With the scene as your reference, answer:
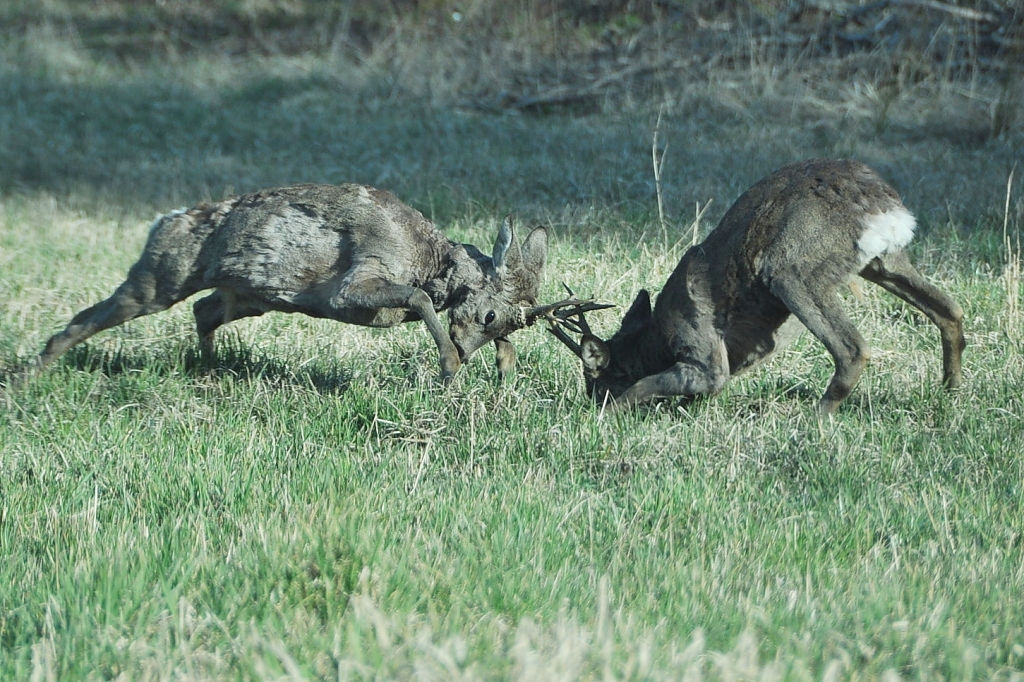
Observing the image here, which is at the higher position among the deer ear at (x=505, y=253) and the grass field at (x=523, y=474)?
the deer ear at (x=505, y=253)

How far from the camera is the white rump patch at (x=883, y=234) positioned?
18.3 ft

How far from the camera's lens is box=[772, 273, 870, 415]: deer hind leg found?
5562mm

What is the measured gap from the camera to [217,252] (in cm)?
599

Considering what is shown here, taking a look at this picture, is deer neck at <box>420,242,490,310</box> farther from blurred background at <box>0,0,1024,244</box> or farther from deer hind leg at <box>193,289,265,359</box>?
blurred background at <box>0,0,1024,244</box>

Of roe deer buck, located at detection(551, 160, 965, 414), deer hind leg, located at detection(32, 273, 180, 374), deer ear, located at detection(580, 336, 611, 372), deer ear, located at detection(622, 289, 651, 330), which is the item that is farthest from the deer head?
deer hind leg, located at detection(32, 273, 180, 374)

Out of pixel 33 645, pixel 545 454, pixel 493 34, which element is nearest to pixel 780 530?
pixel 545 454

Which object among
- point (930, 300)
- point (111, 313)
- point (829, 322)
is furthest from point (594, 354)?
point (111, 313)

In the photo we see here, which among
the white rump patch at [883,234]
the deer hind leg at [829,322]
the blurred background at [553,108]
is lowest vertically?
the blurred background at [553,108]

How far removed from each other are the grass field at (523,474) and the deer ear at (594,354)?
204mm

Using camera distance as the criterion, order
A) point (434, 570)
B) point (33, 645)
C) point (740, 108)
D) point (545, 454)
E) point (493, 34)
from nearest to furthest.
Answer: point (33, 645), point (434, 570), point (545, 454), point (740, 108), point (493, 34)

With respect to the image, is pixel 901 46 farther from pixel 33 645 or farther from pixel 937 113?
pixel 33 645

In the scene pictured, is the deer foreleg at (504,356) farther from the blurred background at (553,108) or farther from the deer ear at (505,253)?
the blurred background at (553,108)

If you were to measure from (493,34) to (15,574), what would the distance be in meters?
12.9

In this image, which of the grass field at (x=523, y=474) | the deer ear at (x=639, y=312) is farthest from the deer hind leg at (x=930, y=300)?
the deer ear at (x=639, y=312)
